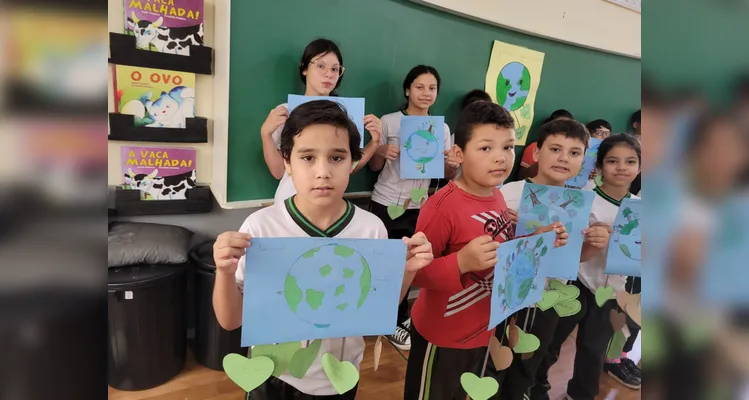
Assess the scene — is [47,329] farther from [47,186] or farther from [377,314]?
[377,314]

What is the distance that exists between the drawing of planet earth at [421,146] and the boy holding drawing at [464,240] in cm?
77

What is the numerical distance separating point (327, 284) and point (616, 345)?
111cm

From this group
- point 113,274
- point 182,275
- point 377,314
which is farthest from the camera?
point 182,275

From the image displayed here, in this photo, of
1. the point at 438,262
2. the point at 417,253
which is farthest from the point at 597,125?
the point at 417,253

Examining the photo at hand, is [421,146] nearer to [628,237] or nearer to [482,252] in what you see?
[628,237]

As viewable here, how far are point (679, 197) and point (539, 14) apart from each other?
3.19 m

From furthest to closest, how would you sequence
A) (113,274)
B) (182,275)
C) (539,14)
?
(539,14), (182,275), (113,274)

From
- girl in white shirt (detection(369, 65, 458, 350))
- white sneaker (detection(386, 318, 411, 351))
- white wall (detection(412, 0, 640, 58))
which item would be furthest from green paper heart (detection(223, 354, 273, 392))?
white wall (detection(412, 0, 640, 58))

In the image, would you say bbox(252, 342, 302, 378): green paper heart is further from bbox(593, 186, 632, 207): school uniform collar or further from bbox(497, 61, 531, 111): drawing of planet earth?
bbox(497, 61, 531, 111): drawing of planet earth

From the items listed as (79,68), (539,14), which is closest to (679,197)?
(79,68)

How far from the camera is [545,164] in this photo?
1564mm

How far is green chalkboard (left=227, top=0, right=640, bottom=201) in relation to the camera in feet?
6.31

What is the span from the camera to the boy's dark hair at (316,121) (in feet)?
3.30

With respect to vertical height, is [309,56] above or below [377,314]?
above
